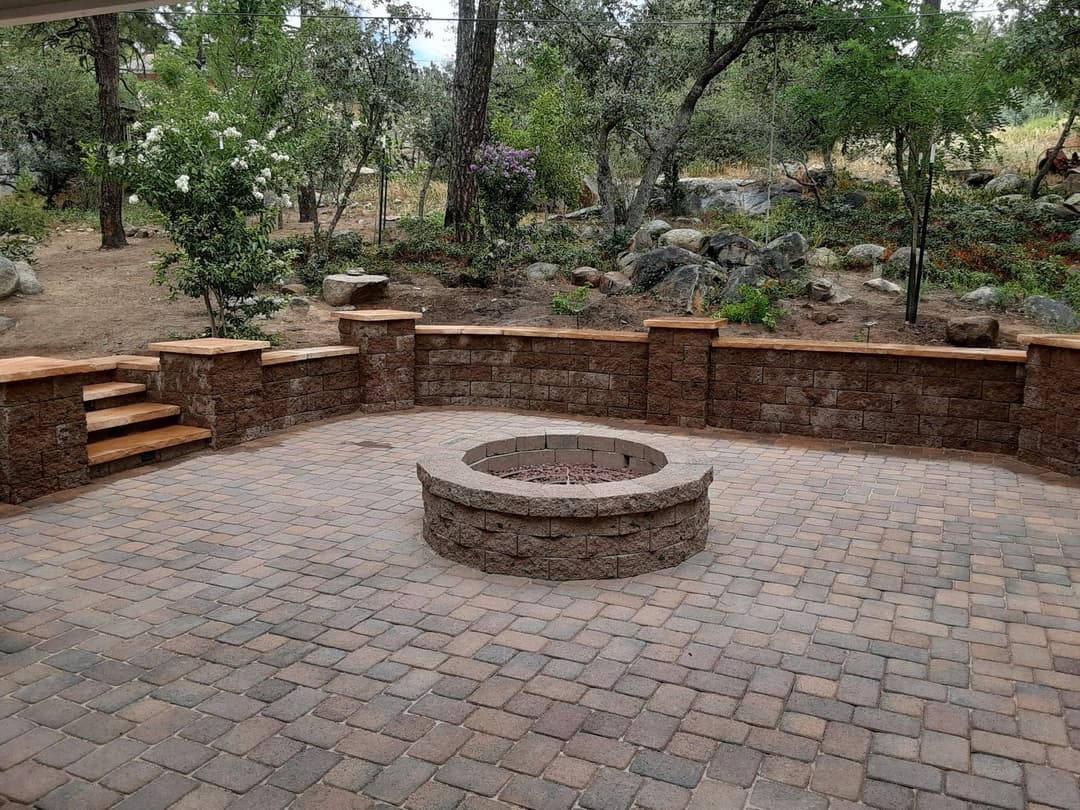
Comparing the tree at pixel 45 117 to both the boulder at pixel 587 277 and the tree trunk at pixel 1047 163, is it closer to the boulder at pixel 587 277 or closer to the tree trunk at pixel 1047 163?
the boulder at pixel 587 277

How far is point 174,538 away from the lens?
4633 millimetres

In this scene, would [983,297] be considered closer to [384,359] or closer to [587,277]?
[587,277]

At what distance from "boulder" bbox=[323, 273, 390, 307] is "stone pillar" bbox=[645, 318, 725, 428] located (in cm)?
579

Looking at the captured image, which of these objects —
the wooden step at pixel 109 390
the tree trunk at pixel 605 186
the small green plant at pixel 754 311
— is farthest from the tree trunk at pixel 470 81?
the wooden step at pixel 109 390

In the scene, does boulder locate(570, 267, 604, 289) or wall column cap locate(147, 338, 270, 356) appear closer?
wall column cap locate(147, 338, 270, 356)

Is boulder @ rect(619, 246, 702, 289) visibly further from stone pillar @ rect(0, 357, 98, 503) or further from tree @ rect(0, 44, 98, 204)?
tree @ rect(0, 44, 98, 204)

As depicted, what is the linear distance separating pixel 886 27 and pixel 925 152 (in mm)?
2351

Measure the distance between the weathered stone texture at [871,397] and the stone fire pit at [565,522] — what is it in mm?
3139

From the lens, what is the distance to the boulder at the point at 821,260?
1384 centimetres

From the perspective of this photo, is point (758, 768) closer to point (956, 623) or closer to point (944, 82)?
point (956, 623)

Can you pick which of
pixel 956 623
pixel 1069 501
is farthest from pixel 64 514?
pixel 1069 501

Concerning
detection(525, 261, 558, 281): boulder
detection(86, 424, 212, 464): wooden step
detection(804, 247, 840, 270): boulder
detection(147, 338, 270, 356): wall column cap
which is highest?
detection(804, 247, 840, 270): boulder

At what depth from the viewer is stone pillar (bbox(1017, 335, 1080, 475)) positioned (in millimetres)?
6117

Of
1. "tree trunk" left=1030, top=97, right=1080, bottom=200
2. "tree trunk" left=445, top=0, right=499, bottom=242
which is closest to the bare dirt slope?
"tree trunk" left=445, top=0, right=499, bottom=242
